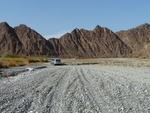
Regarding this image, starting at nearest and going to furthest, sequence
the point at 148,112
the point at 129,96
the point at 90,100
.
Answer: the point at 148,112
the point at 90,100
the point at 129,96

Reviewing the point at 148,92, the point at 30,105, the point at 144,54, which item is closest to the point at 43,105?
the point at 30,105

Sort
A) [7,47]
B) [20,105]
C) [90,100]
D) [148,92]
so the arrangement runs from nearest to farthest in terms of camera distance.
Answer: [20,105], [90,100], [148,92], [7,47]

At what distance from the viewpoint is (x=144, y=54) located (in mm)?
127438

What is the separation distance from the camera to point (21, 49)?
654ft

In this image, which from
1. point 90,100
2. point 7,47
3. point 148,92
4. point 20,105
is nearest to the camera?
point 20,105

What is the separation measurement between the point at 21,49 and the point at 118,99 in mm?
189190

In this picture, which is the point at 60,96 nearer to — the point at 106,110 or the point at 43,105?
the point at 43,105

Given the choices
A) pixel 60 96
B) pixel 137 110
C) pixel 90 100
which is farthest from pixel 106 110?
Answer: pixel 60 96

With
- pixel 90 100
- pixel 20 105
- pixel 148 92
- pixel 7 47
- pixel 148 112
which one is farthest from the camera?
pixel 7 47

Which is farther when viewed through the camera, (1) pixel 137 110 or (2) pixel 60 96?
(2) pixel 60 96

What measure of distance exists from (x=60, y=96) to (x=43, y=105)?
8.80 ft

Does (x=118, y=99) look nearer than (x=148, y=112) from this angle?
No

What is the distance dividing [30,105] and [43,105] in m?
0.55

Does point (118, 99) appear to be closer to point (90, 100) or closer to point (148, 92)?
point (90, 100)
